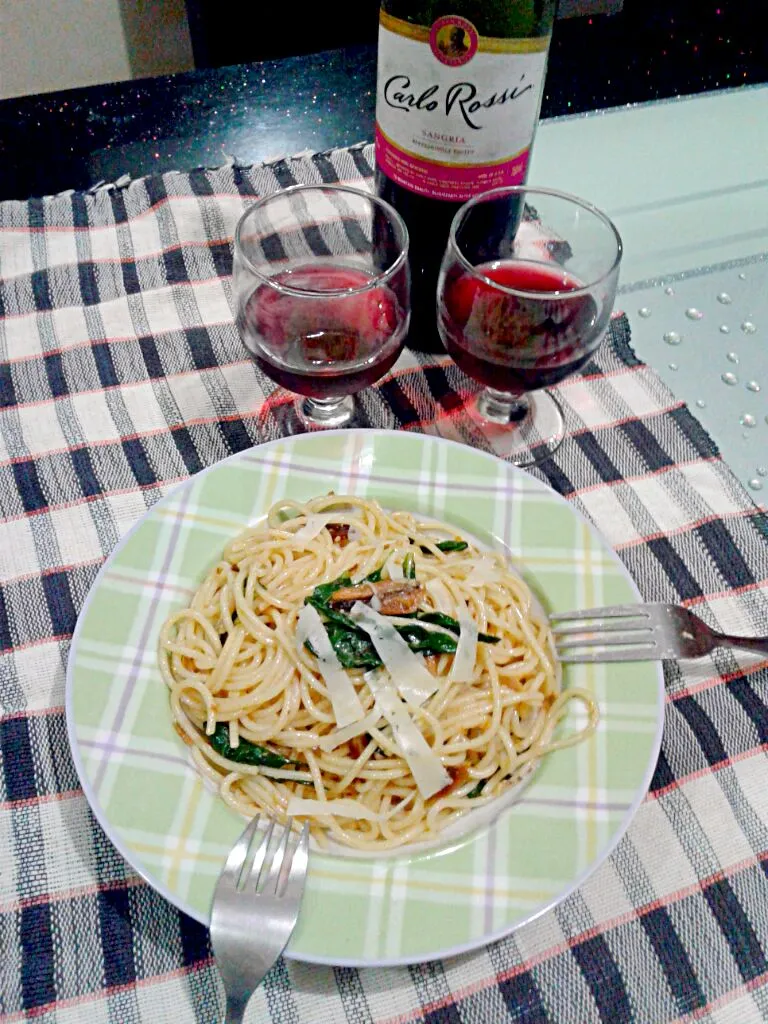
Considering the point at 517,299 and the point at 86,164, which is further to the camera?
the point at 86,164

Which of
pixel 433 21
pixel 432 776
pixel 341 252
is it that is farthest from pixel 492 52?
pixel 432 776

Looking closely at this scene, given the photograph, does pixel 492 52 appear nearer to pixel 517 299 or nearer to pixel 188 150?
pixel 517 299

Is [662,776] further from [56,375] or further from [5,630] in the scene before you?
[56,375]

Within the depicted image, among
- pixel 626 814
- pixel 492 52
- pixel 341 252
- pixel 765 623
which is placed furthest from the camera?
pixel 341 252

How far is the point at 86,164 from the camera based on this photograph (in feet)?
6.01

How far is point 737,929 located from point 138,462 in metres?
1.08

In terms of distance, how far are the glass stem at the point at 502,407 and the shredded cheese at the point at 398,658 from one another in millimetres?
557

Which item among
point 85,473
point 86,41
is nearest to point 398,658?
point 85,473

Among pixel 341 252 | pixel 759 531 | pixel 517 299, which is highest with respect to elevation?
pixel 517 299

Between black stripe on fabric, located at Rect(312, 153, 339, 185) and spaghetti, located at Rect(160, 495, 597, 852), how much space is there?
97 centimetres

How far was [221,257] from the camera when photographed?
5.68ft

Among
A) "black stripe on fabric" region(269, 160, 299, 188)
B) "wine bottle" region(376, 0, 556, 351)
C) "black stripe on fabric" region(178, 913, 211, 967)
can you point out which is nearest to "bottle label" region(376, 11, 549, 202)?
"wine bottle" region(376, 0, 556, 351)

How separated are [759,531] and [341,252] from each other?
34.1 inches

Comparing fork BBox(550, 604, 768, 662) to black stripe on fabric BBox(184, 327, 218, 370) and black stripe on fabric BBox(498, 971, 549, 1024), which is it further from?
black stripe on fabric BBox(184, 327, 218, 370)
